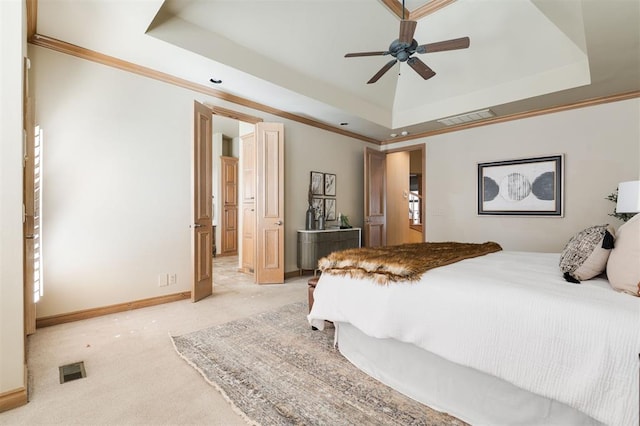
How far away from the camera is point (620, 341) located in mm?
1075

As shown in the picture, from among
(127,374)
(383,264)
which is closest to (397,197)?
(383,264)

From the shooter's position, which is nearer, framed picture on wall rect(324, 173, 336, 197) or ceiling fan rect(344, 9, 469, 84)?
ceiling fan rect(344, 9, 469, 84)

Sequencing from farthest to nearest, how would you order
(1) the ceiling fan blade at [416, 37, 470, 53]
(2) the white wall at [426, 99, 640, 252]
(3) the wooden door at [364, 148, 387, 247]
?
(3) the wooden door at [364, 148, 387, 247]
(2) the white wall at [426, 99, 640, 252]
(1) the ceiling fan blade at [416, 37, 470, 53]

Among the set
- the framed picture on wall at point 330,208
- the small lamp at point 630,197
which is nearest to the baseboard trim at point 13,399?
the framed picture on wall at point 330,208

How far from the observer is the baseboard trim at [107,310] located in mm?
2826

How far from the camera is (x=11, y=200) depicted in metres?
1.63

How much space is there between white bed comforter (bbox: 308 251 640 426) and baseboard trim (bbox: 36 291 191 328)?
101 inches

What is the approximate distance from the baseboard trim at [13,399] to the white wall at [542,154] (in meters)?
5.57

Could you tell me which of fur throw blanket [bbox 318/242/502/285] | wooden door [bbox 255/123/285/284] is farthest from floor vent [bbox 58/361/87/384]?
wooden door [bbox 255/123/285/284]

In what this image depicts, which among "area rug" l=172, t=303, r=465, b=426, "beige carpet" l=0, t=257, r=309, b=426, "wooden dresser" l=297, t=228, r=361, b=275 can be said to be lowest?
"beige carpet" l=0, t=257, r=309, b=426

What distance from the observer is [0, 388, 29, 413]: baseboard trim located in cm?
159

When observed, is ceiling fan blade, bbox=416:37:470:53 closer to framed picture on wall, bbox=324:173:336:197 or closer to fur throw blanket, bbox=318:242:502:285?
fur throw blanket, bbox=318:242:502:285

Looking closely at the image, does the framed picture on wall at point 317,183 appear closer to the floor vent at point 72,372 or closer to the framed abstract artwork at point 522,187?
the framed abstract artwork at point 522,187

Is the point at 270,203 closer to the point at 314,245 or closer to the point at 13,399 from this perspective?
the point at 314,245
